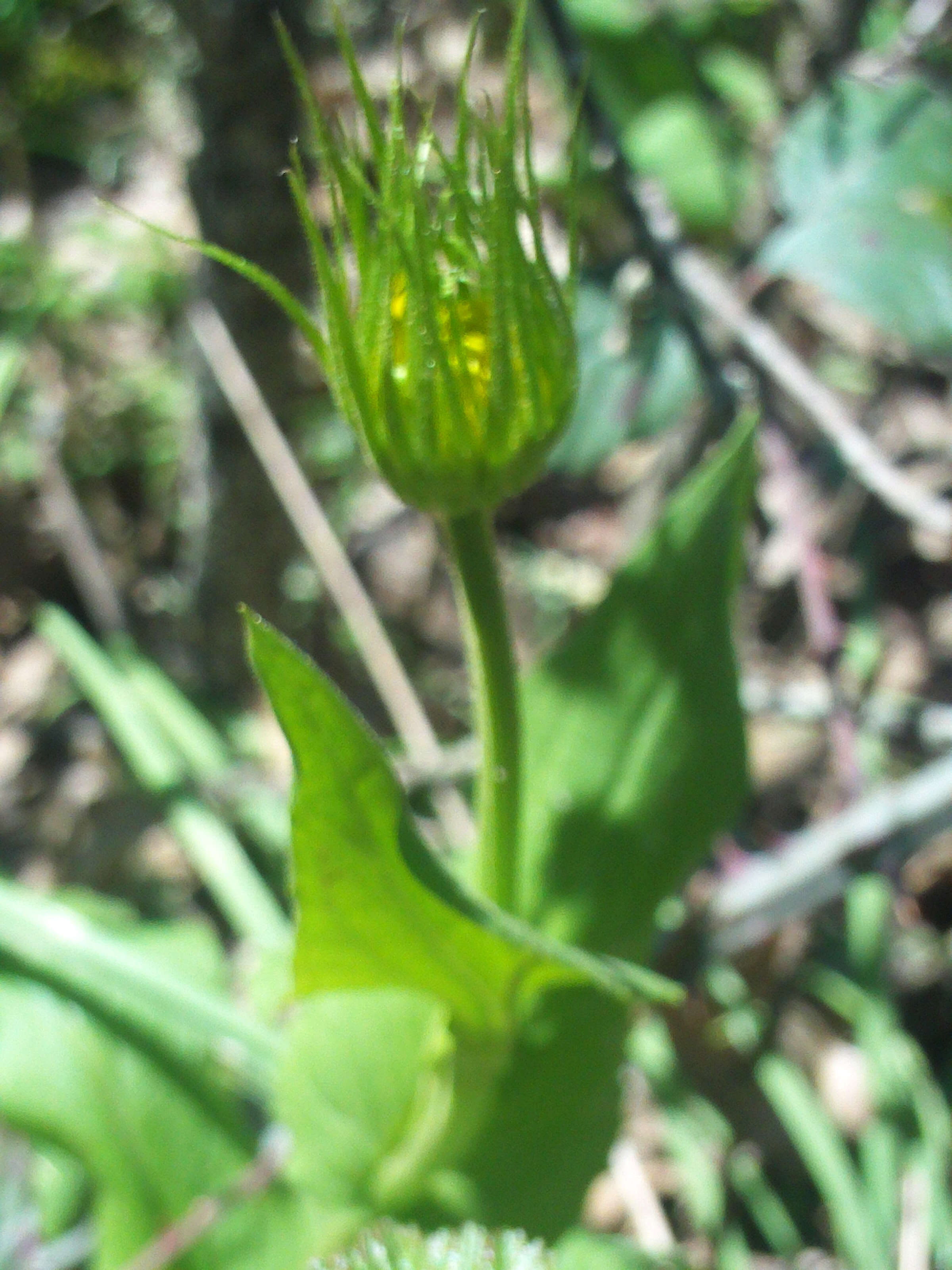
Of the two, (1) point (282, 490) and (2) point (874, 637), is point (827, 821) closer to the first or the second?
(2) point (874, 637)

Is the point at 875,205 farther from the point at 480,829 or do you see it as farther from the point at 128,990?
the point at 128,990

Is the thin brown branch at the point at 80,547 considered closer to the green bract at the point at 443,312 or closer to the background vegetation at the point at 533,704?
the background vegetation at the point at 533,704

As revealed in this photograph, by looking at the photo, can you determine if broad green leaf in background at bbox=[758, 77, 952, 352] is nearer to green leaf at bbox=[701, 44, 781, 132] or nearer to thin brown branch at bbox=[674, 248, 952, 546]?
thin brown branch at bbox=[674, 248, 952, 546]

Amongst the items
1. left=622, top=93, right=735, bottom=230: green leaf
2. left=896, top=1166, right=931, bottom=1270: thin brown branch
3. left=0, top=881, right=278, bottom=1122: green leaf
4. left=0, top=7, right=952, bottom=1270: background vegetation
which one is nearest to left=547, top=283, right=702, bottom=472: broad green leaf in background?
left=0, top=7, right=952, bottom=1270: background vegetation

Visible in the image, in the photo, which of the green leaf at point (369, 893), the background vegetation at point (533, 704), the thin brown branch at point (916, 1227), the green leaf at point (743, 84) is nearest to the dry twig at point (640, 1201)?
the background vegetation at point (533, 704)

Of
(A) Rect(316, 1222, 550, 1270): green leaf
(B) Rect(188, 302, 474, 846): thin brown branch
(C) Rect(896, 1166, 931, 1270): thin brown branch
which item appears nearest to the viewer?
(A) Rect(316, 1222, 550, 1270): green leaf
